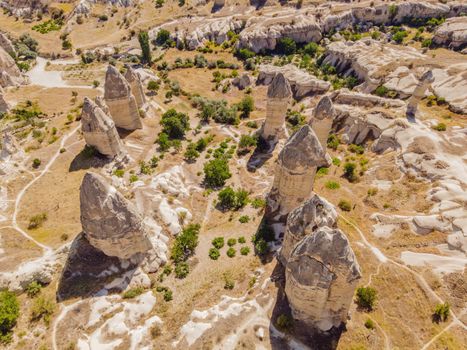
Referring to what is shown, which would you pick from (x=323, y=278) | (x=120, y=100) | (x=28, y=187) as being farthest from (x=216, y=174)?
(x=323, y=278)

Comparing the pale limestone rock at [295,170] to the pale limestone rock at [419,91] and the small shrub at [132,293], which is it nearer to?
the small shrub at [132,293]

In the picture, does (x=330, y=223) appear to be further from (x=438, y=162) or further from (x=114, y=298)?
(x=438, y=162)

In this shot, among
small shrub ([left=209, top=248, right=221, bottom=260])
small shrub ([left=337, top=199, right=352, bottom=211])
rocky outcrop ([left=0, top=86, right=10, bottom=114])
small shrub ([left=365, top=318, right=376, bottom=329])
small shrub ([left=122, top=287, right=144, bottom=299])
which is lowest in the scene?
small shrub ([left=209, top=248, right=221, bottom=260])

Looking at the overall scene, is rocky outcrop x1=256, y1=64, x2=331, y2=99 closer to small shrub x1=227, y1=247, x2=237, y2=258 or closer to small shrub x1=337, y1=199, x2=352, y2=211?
small shrub x1=337, y1=199, x2=352, y2=211

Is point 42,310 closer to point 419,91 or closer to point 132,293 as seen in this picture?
point 132,293

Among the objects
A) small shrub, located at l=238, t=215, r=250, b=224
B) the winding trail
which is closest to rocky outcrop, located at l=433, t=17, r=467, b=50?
small shrub, located at l=238, t=215, r=250, b=224

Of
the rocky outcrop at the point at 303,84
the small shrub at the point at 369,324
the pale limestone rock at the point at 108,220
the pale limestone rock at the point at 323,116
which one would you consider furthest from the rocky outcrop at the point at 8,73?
the small shrub at the point at 369,324
